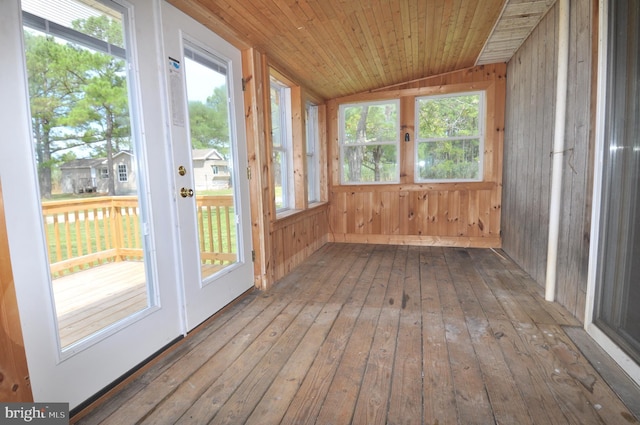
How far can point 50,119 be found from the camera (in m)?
1.27

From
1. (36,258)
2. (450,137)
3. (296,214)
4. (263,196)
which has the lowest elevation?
(296,214)

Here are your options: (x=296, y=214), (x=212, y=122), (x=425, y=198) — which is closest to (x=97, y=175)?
(x=212, y=122)

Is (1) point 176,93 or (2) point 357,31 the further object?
(2) point 357,31

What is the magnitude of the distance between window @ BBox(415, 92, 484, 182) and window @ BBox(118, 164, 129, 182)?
3622 mm

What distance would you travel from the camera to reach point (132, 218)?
5.74ft

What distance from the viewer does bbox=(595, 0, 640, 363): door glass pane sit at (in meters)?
1.54

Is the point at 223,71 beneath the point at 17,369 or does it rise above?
above

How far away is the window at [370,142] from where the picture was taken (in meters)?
4.40

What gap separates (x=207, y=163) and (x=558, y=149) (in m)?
2.52

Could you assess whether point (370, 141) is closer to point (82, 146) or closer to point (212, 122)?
point (212, 122)

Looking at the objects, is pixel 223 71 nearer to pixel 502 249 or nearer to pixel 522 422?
pixel 522 422

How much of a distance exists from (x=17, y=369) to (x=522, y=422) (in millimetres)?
1850

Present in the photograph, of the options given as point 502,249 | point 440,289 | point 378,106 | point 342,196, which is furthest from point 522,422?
point 378,106

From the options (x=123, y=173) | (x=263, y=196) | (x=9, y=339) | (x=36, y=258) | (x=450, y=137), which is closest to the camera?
(x=9, y=339)
